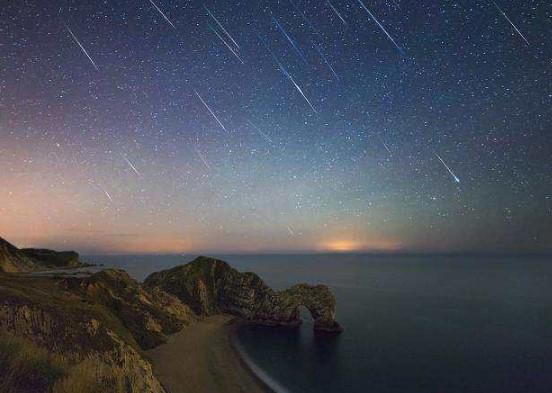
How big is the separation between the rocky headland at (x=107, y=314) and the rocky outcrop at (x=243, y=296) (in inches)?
7.1

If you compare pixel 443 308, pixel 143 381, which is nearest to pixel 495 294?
pixel 443 308

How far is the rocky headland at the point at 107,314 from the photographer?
1294cm

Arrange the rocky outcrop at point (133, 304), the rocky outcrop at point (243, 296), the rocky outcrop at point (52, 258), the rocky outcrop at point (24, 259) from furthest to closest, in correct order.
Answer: the rocky outcrop at point (52, 258) → the rocky outcrop at point (243, 296) → the rocky outcrop at point (24, 259) → the rocky outcrop at point (133, 304)

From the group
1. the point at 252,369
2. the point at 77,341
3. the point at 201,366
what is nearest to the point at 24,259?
the point at 201,366

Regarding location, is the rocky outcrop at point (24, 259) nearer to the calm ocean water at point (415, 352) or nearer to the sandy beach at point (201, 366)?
the sandy beach at point (201, 366)

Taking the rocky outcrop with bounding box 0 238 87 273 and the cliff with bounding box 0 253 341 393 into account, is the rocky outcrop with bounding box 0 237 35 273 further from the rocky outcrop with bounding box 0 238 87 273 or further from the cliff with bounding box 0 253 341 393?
the cliff with bounding box 0 253 341 393

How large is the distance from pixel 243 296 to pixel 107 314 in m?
39.8

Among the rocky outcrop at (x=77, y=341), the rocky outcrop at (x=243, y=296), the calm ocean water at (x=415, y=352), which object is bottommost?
the calm ocean water at (x=415, y=352)

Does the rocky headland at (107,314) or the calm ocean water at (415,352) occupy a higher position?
the rocky headland at (107,314)

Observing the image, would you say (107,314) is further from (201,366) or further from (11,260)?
(11,260)

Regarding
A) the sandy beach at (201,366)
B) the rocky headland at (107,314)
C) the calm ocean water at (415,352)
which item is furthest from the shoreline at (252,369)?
the rocky headland at (107,314)

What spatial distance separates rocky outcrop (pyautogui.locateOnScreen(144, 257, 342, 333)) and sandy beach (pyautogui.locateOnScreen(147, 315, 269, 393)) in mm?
14329

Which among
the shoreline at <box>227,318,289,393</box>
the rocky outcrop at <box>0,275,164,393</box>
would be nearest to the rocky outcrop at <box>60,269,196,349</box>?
the shoreline at <box>227,318,289,393</box>

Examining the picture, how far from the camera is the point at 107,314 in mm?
27203
